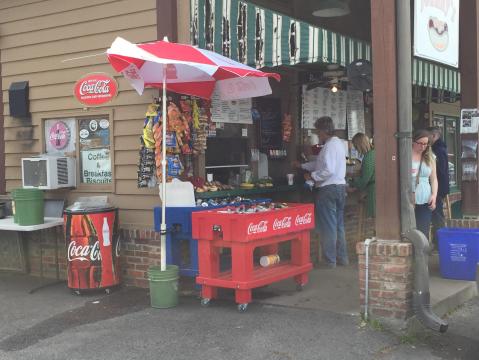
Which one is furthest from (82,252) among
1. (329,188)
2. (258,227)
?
(329,188)

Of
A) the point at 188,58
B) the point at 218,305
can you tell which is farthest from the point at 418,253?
the point at 188,58

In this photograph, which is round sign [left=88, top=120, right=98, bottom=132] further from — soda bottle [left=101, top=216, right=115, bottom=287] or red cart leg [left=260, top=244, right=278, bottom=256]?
red cart leg [left=260, top=244, right=278, bottom=256]

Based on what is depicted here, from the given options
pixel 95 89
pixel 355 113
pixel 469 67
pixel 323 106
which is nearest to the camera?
pixel 469 67

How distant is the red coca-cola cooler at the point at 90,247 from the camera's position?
618 centimetres

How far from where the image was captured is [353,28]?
924 cm

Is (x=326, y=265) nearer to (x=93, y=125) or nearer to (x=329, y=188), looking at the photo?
(x=329, y=188)

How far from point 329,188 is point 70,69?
11.5 feet

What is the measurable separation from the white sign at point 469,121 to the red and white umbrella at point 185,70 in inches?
94.3

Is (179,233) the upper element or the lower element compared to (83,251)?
upper

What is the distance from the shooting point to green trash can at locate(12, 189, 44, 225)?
257 inches

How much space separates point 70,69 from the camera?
7000 millimetres

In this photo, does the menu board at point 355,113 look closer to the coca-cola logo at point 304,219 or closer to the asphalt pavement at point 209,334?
the coca-cola logo at point 304,219

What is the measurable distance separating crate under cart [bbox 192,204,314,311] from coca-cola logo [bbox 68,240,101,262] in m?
1.31

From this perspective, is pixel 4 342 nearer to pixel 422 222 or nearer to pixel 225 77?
pixel 225 77
